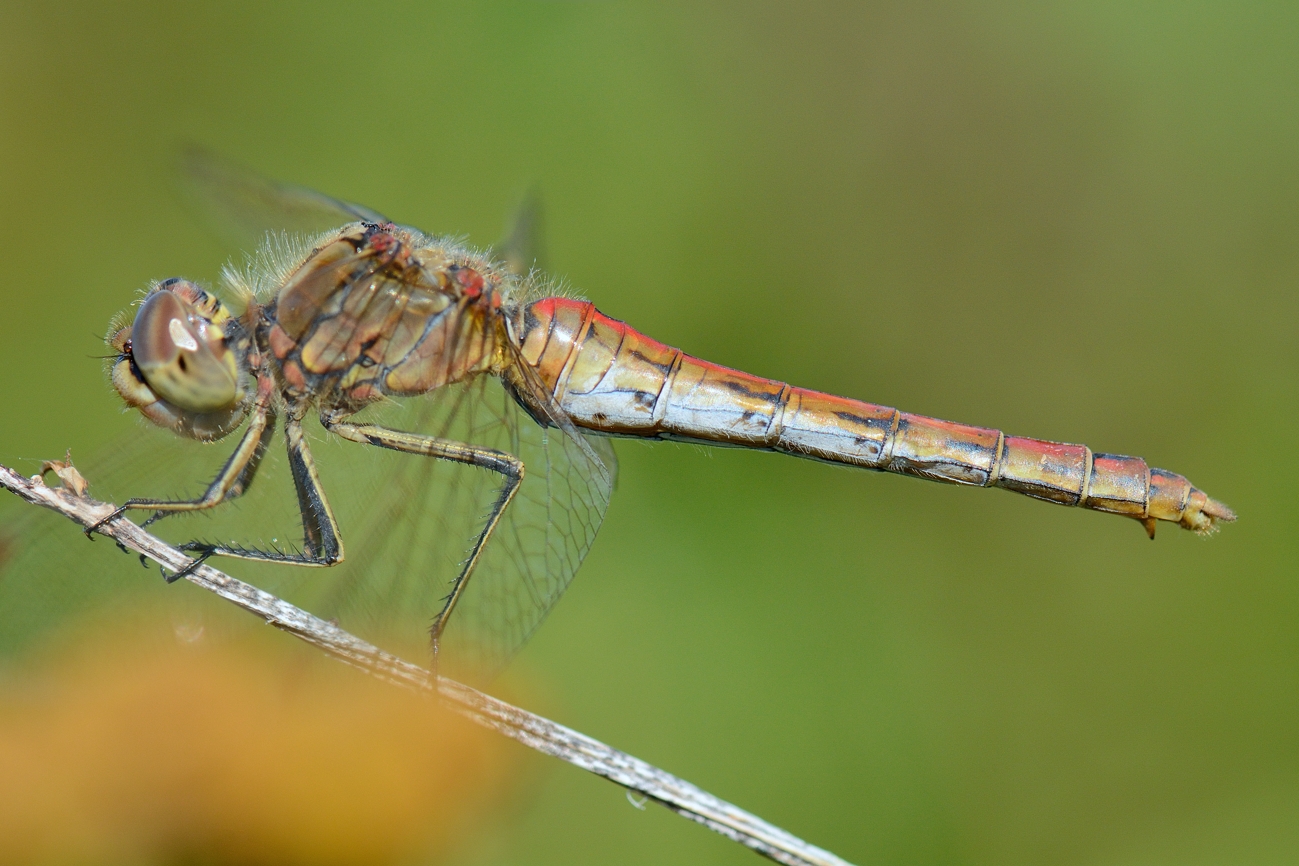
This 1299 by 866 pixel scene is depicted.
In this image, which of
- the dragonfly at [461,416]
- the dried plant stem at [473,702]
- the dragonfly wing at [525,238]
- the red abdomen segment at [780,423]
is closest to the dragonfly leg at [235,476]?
the dragonfly at [461,416]

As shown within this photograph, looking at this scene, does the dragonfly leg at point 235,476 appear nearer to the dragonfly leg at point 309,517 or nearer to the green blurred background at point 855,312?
the dragonfly leg at point 309,517

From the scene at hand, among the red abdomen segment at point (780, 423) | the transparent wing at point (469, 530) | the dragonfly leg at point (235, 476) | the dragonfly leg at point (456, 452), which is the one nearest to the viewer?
the dragonfly leg at point (235, 476)

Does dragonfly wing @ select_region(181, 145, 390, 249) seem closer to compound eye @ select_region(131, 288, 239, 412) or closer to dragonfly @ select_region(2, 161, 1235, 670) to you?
dragonfly @ select_region(2, 161, 1235, 670)

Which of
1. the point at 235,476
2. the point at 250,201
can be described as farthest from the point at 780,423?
the point at 250,201

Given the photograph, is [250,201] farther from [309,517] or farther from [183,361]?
[309,517]

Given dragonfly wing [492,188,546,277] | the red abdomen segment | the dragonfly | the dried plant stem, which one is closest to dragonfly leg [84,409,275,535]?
the dragonfly

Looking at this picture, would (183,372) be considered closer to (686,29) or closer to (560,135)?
(560,135)
